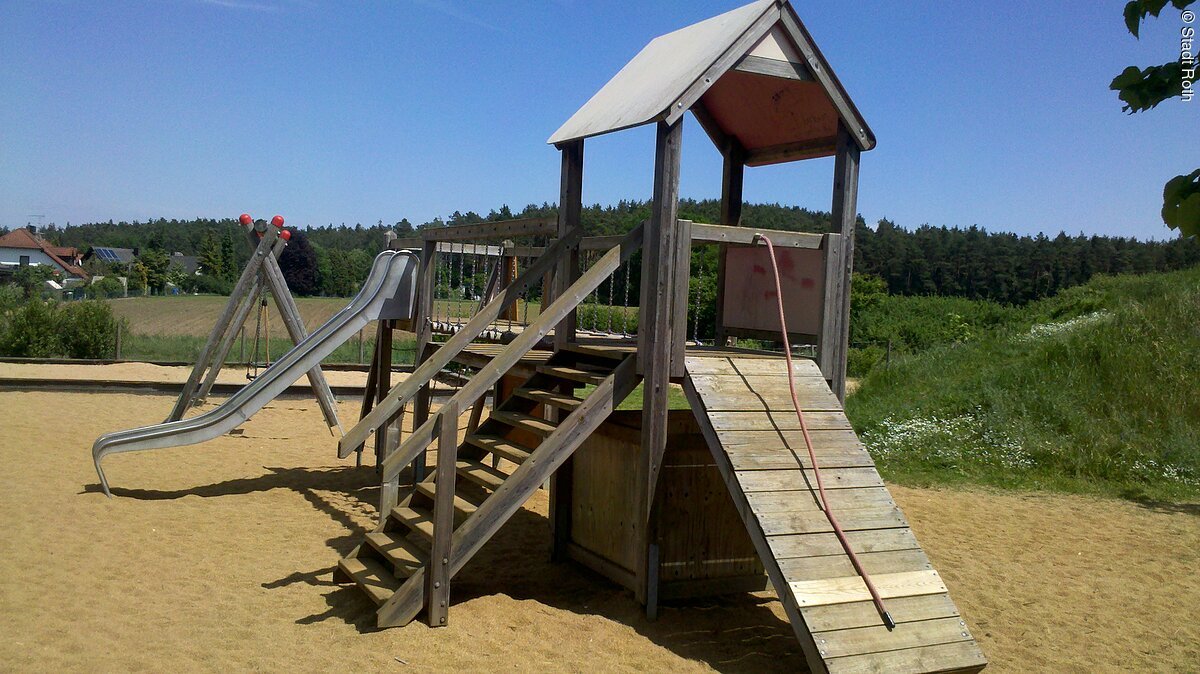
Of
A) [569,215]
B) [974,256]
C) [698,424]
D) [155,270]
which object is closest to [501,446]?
[698,424]

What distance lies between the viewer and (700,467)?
645 centimetres

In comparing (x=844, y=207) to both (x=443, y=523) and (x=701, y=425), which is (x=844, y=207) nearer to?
(x=701, y=425)

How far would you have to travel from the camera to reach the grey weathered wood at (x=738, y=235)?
620 cm

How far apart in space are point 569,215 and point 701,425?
7.75 feet

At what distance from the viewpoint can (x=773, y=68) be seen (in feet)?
21.1

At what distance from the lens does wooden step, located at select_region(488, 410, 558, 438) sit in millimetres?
6203

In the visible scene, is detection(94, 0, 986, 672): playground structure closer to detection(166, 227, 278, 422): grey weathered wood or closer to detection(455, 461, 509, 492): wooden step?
detection(455, 461, 509, 492): wooden step

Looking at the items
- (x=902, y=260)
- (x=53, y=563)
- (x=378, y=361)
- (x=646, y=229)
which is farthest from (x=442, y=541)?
(x=902, y=260)

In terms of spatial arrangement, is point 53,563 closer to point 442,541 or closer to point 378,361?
point 442,541

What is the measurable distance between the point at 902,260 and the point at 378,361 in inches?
2251

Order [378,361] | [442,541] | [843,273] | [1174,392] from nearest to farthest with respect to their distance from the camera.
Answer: [442,541], [843,273], [378,361], [1174,392]

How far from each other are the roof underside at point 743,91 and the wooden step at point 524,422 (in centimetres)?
211

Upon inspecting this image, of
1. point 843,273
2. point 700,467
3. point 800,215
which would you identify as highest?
point 800,215

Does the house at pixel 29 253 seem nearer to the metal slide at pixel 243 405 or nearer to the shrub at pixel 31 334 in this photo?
the shrub at pixel 31 334
